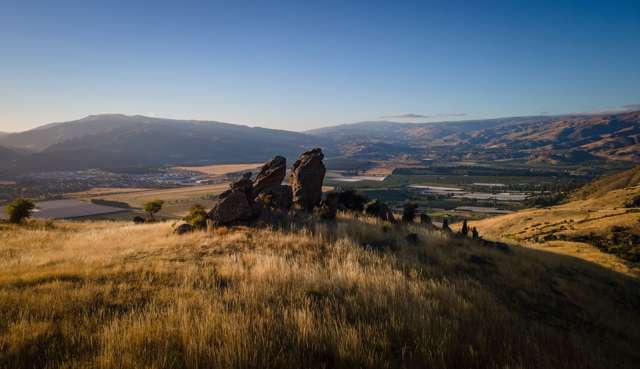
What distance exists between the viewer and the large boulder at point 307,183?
24.8 m

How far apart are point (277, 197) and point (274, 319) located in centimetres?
1759

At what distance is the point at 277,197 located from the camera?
22859 mm

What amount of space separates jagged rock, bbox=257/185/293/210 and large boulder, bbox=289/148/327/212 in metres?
1.00

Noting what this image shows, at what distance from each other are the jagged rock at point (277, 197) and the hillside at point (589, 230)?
22.0 meters

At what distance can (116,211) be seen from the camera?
108m

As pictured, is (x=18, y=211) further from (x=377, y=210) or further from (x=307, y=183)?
(x=377, y=210)

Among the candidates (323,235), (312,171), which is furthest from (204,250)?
(312,171)

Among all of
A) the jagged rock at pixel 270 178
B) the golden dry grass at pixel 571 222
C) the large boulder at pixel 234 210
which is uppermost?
the jagged rock at pixel 270 178

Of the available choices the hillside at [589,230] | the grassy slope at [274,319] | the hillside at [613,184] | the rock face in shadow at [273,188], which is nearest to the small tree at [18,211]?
the rock face in shadow at [273,188]

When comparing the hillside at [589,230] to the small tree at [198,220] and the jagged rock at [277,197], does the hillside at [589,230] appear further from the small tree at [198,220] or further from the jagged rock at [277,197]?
the small tree at [198,220]

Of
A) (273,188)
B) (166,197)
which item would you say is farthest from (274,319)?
(166,197)

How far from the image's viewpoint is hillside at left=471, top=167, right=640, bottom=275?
116ft

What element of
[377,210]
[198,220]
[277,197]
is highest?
[277,197]

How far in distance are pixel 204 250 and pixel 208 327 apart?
8.81 m
